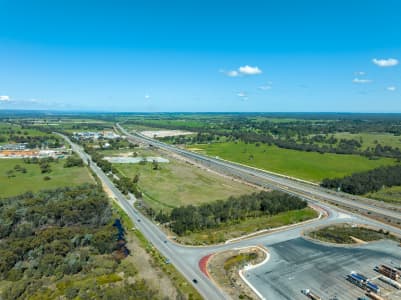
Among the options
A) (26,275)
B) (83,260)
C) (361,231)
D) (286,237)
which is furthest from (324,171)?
(26,275)

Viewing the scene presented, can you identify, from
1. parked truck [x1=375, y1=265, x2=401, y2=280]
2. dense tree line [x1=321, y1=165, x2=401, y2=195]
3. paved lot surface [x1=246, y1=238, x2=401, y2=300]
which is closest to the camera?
paved lot surface [x1=246, y1=238, x2=401, y2=300]

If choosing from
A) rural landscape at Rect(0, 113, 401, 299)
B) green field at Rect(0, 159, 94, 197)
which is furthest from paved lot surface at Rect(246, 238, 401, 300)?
green field at Rect(0, 159, 94, 197)

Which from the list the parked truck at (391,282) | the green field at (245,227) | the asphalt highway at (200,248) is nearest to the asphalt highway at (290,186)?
the asphalt highway at (200,248)

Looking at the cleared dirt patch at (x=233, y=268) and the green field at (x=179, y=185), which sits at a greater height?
the green field at (x=179, y=185)

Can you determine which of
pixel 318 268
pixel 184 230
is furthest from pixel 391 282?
pixel 184 230

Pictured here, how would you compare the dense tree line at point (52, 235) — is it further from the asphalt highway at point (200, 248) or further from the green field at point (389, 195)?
the green field at point (389, 195)

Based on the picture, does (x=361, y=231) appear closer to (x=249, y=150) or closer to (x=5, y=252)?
(x=5, y=252)

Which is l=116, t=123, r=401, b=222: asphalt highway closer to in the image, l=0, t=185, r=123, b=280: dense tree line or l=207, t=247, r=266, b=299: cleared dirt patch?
l=207, t=247, r=266, b=299: cleared dirt patch
